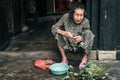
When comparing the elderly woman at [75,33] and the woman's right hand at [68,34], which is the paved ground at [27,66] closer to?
the elderly woman at [75,33]

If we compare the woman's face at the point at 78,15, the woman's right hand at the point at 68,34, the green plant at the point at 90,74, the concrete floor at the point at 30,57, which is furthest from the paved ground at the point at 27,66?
the woman's face at the point at 78,15

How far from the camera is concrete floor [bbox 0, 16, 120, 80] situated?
4789 mm

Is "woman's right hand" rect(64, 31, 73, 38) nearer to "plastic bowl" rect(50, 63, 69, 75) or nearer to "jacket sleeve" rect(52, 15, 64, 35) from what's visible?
"jacket sleeve" rect(52, 15, 64, 35)

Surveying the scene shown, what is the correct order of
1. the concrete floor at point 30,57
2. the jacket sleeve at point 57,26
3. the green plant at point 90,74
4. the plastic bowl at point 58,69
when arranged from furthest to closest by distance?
the jacket sleeve at point 57,26
the concrete floor at point 30,57
the plastic bowl at point 58,69
the green plant at point 90,74

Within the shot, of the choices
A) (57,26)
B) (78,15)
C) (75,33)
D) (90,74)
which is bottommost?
(90,74)

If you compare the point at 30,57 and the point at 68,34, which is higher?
the point at 68,34

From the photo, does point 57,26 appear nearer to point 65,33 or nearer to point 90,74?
point 65,33

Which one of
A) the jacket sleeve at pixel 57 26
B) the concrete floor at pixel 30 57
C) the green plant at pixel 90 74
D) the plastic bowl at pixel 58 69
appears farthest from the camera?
the jacket sleeve at pixel 57 26

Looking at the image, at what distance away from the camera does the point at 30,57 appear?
18.7 ft

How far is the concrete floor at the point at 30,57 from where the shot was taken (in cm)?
479

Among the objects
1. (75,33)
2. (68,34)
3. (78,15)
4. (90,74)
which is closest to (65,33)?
(68,34)

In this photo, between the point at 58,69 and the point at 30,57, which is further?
the point at 30,57

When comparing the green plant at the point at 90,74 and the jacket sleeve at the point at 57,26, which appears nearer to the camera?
the green plant at the point at 90,74

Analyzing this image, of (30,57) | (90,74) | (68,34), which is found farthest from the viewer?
(30,57)
